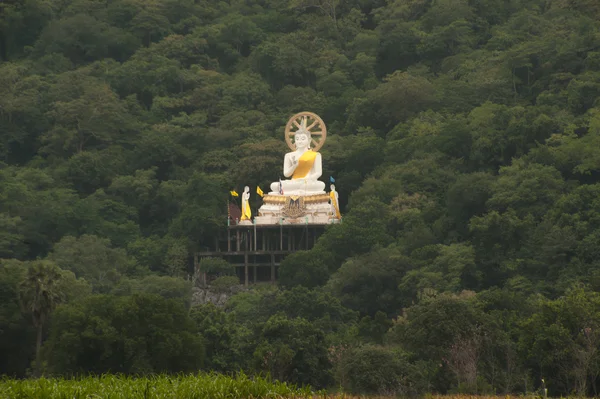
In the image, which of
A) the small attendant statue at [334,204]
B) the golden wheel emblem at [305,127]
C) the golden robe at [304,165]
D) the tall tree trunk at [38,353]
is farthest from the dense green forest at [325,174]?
the golden robe at [304,165]

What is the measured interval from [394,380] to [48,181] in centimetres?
2953

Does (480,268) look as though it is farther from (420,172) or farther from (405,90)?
(405,90)

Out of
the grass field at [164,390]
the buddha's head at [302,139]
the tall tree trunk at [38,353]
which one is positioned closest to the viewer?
the grass field at [164,390]

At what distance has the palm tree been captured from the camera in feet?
168

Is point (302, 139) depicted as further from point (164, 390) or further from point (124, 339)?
point (164, 390)

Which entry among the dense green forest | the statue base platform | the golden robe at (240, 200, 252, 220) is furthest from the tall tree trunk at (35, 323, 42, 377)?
the statue base platform

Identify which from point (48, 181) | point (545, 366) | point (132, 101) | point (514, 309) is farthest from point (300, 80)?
point (545, 366)

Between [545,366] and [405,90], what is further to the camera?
[405,90]

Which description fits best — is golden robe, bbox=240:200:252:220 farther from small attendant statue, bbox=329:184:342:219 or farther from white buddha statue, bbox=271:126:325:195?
small attendant statue, bbox=329:184:342:219

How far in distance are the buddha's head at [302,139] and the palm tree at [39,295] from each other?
766 inches

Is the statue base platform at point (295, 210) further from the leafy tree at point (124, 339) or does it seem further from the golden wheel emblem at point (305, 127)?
the leafy tree at point (124, 339)

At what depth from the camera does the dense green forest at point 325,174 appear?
1873 inches

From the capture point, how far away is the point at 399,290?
59.9m

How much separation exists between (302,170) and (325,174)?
5.02 metres
